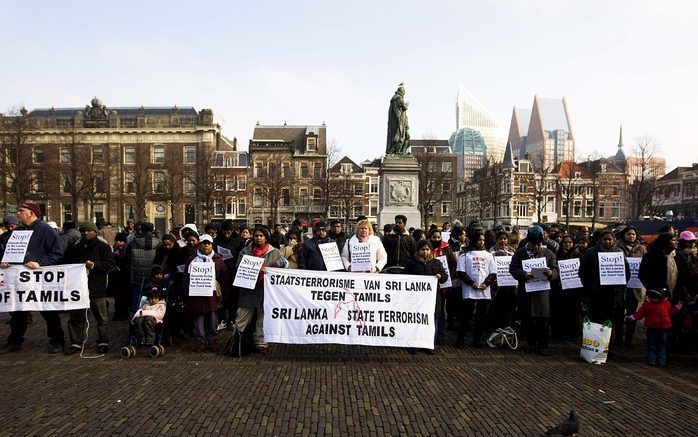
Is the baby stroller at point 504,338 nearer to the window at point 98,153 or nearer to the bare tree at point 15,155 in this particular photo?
the bare tree at point 15,155

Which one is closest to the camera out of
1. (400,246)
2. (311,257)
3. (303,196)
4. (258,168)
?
(311,257)

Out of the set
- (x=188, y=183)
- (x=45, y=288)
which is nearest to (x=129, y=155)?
(x=188, y=183)

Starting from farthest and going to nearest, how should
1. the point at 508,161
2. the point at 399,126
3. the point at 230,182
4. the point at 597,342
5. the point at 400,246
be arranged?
the point at 508,161
the point at 230,182
the point at 399,126
the point at 400,246
the point at 597,342

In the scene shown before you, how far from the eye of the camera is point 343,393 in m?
6.67

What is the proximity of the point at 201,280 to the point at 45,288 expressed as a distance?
2610mm

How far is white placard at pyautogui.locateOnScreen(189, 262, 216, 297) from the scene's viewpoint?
8609 millimetres

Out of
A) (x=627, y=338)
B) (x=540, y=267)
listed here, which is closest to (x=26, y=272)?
(x=540, y=267)

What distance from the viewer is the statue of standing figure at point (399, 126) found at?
22203mm

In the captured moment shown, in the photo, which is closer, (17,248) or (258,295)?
(17,248)

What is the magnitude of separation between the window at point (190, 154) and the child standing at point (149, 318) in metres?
60.3

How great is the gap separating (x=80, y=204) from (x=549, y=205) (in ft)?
235

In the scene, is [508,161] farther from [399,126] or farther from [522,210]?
[399,126]

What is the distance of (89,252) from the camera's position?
28.9ft

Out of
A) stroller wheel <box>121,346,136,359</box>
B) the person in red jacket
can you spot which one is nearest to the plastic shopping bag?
the person in red jacket
